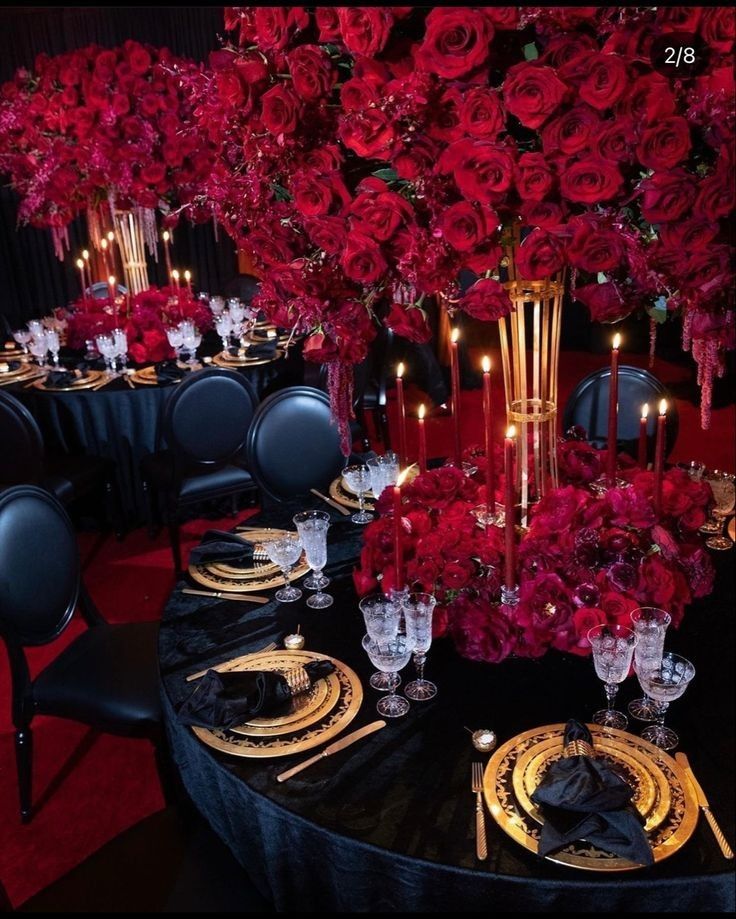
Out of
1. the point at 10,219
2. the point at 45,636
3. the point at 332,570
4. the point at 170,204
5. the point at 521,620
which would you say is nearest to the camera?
the point at 521,620

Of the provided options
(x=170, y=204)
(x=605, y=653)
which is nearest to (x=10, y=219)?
(x=170, y=204)

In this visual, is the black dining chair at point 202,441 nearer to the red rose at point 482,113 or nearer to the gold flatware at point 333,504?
the gold flatware at point 333,504

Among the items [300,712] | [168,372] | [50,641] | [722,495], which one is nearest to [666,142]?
[300,712]

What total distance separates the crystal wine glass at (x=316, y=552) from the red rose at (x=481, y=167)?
0.93 m

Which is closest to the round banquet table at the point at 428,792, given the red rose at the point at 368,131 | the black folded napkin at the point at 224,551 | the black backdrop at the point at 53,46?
the black folded napkin at the point at 224,551

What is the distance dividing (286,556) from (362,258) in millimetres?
874

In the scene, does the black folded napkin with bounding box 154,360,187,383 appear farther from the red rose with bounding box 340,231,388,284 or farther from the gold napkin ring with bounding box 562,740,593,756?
the gold napkin ring with bounding box 562,740,593,756

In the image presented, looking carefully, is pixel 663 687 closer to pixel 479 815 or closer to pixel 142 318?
pixel 479 815

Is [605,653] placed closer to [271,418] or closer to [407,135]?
[407,135]

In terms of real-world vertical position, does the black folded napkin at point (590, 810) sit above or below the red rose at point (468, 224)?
below

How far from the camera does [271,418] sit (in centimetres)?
312

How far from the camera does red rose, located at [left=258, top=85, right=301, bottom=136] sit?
4.85 ft

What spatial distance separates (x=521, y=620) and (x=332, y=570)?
64 cm

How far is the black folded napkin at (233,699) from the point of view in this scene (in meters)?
1.62
